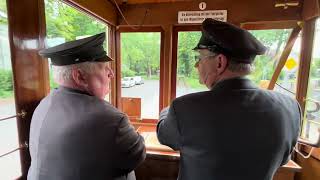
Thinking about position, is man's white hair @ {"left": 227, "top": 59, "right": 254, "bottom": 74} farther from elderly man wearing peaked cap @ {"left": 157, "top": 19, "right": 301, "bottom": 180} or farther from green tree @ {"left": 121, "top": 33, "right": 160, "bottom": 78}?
green tree @ {"left": 121, "top": 33, "right": 160, "bottom": 78}

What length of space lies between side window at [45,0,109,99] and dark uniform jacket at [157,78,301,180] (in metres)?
A: 0.81

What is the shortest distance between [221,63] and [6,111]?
873mm

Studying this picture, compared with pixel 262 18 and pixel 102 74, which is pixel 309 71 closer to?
pixel 262 18

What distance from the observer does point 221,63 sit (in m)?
0.69

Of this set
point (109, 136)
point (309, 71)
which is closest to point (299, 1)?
point (309, 71)

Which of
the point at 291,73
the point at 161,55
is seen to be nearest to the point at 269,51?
the point at 291,73

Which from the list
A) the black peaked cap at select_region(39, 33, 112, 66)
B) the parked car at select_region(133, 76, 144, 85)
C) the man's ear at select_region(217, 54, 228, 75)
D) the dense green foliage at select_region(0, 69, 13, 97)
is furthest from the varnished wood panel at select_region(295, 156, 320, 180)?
the dense green foliage at select_region(0, 69, 13, 97)

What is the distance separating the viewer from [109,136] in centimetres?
66

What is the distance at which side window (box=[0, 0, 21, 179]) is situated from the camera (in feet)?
2.69

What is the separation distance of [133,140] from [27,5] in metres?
0.75

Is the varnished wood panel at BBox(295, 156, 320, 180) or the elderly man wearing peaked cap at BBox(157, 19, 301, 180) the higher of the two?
the elderly man wearing peaked cap at BBox(157, 19, 301, 180)

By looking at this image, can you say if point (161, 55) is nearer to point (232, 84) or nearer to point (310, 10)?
point (310, 10)

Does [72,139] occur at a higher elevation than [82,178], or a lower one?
higher

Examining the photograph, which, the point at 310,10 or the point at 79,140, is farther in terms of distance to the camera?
the point at 310,10
